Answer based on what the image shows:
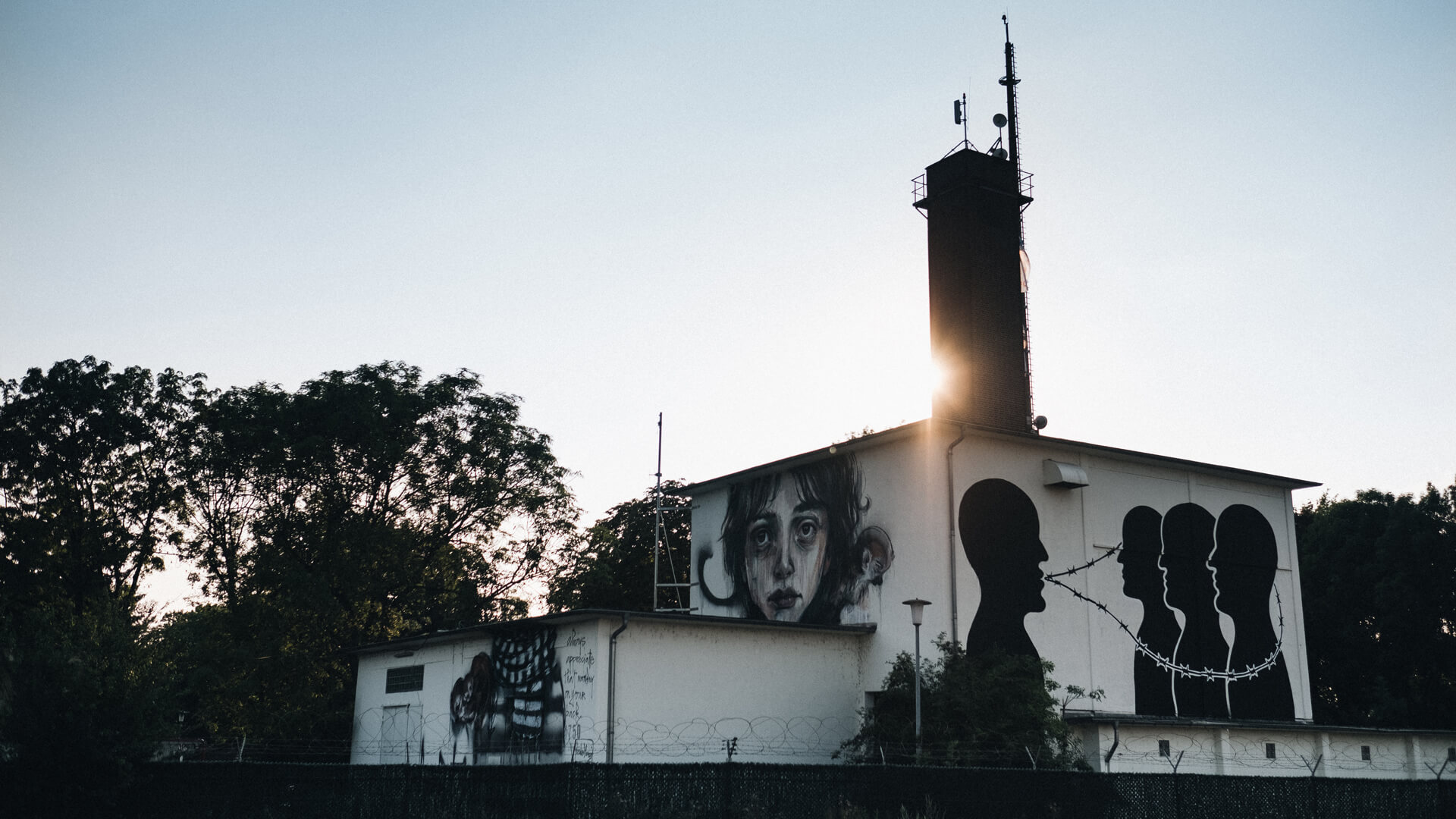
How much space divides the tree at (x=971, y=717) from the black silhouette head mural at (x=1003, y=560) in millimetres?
1121

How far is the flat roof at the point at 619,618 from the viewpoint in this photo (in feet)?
71.1

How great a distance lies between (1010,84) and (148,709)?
30.7 m

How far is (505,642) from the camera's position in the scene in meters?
24.0

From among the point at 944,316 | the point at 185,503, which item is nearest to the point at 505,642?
the point at 944,316

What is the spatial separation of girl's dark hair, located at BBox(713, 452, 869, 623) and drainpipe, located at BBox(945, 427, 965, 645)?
2.13 metres

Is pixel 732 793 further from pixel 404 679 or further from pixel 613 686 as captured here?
pixel 404 679

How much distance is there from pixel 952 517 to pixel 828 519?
3.52 meters

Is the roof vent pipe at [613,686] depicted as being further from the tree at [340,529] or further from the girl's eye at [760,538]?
the tree at [340,529]

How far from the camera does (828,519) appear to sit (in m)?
27.5

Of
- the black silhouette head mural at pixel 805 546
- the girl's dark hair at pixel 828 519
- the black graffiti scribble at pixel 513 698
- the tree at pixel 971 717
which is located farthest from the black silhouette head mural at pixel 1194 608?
the black graffiti scribble at pixel 513 698

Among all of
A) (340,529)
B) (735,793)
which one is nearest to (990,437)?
(735,793)

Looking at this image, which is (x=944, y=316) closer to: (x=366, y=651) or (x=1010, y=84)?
(x=1010, y=84)

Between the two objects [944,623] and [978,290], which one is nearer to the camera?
[944,623]

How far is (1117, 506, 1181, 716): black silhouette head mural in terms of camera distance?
86.2ft
